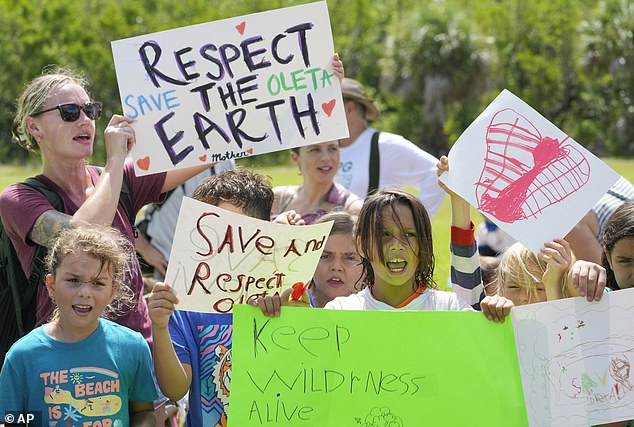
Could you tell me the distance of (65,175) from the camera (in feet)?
12.7

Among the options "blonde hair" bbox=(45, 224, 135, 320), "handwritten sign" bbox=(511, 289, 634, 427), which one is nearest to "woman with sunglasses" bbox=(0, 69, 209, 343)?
"blonde hair" bbox=(45, 224, 135, 320)

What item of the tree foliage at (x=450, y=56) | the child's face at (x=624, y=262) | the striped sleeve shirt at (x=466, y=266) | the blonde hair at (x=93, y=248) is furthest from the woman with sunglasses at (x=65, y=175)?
the tree foliage at (x=450, y=56)

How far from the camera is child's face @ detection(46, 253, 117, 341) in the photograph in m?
3.20

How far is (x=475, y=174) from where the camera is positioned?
3.51 m

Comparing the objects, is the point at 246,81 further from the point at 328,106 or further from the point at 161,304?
the point at 161,304

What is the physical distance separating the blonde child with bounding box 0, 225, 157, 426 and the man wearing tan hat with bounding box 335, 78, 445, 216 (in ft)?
9.37

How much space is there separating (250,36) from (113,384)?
5.56ft

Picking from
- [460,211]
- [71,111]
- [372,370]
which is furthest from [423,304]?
[71,111]

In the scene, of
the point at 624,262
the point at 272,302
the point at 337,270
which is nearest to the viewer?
the point at 272,302

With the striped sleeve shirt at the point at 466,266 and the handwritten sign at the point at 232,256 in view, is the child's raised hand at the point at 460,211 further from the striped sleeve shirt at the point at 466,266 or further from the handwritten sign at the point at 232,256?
the handwritten sign at the point at 232,256

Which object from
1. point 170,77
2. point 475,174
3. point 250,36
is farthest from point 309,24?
point 475,174

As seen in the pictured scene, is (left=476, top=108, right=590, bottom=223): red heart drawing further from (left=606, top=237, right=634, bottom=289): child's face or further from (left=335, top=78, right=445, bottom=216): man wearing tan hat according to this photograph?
(left=335, top=78, right=445, bottom=216): man wearing tan hat

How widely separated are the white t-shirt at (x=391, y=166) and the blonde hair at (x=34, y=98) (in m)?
2.36

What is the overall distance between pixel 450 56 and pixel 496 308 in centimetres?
3293
